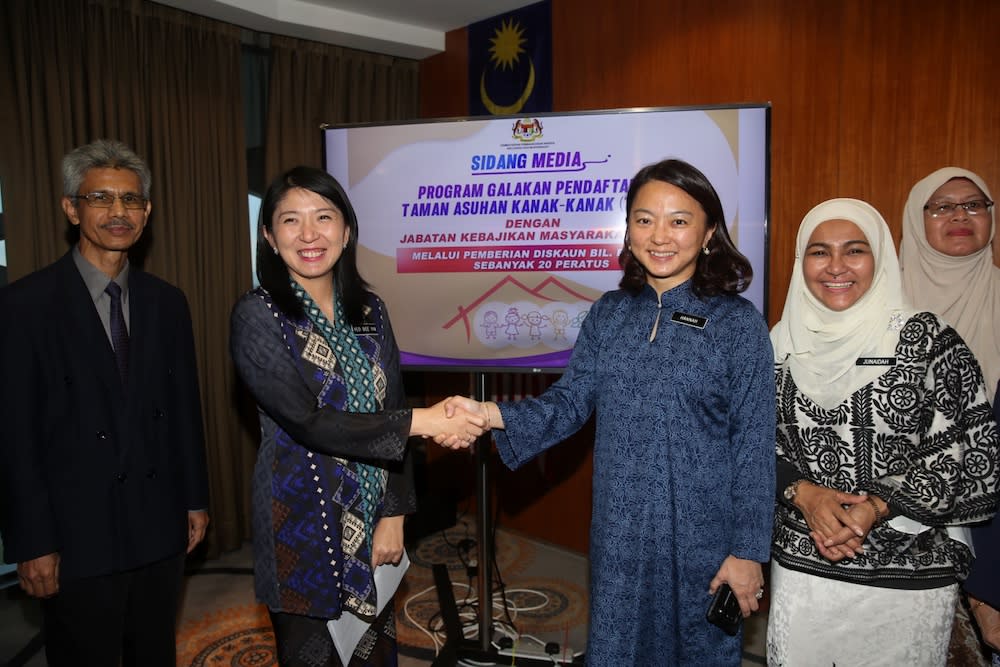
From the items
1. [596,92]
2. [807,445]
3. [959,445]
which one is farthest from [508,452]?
[596,92]

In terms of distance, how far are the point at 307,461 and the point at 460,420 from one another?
1.50 ft

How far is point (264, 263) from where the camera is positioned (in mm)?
1795

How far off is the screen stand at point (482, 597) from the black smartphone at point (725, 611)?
1332 millimetres

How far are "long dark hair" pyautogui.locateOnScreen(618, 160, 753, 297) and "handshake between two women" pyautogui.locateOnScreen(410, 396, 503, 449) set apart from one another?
66 cm

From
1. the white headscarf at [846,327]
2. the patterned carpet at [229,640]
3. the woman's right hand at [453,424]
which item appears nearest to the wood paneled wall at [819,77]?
the white headscarf at [846,327]

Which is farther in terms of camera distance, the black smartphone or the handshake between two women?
the handshake between two women

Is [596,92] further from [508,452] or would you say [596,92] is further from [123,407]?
[123,407]

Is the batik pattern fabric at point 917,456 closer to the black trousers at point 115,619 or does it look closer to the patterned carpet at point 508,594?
the patterned carpet at point 508,594

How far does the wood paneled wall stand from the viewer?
2.66 meters

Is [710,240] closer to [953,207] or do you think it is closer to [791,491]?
[791,491]

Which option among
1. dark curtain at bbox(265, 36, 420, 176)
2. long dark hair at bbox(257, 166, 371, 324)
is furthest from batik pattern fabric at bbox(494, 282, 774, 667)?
dark curtain at bbox(265, 36, 420, 176)

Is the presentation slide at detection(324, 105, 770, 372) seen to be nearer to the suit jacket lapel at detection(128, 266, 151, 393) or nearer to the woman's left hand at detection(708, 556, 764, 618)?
the suit jacket lapel at detection(128, 266, 151, 393)

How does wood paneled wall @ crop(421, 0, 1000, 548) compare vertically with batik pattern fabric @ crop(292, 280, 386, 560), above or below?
above

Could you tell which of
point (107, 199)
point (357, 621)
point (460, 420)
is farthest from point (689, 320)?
point (107, 199)
